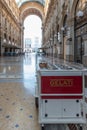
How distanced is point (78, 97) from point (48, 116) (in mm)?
483

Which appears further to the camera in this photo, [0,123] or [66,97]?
[0,123]

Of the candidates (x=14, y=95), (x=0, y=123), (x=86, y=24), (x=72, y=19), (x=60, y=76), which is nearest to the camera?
(x=60, y=76)

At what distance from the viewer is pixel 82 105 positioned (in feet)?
11.0

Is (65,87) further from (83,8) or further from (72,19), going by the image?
(72,19)

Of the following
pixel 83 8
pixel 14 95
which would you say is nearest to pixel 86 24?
pixel 83 8

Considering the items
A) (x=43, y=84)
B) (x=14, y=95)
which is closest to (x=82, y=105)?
(x=43, y=84)

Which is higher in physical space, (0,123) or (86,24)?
(86,24)

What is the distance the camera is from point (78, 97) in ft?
10.7

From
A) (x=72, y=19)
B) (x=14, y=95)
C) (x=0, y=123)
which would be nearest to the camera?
(x=0, y=123)

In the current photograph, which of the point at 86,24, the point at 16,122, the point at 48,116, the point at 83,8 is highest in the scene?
the point at 83,8

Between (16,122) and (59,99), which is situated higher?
(59,99)

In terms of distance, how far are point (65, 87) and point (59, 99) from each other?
0.20 m

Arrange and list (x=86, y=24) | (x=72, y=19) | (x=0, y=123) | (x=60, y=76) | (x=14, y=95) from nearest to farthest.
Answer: (x=60, y=76), (x=0, y=123), (x=14, y=95), (x=86, y=24), (x=72, y=19)

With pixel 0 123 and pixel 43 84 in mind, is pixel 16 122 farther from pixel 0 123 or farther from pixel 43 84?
pixel 43 84
